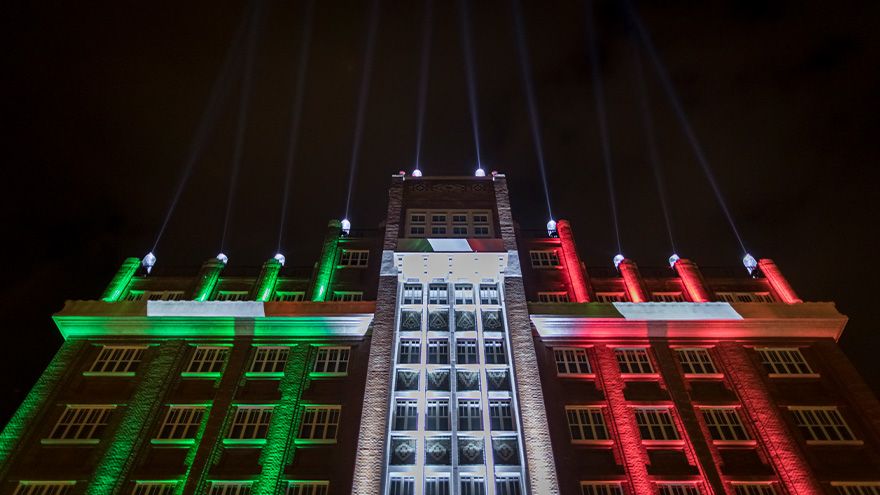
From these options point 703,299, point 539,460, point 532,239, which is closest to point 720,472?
point 539,460

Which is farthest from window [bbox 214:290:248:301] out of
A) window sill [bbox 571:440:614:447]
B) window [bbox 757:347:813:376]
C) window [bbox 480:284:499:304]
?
window [bbox 757:347:813:376]

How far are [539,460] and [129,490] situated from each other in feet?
69.2

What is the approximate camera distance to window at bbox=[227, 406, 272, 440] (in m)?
34.1

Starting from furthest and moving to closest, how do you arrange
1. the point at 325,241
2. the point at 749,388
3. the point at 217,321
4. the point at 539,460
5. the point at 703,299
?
the point at 325,241 < the point at 703,299 < the point at 217,321 < the point at 749,388 < the point at 539,460

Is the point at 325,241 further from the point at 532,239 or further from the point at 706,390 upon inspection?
the point at 706,390

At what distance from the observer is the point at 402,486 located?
30422mm

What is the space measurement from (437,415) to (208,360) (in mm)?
15565

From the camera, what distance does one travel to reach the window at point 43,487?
31438 mm

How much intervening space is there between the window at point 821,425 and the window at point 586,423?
1108 cm

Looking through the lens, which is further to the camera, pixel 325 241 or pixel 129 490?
pixel 325 241

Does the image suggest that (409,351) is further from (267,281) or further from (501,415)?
(267,281)

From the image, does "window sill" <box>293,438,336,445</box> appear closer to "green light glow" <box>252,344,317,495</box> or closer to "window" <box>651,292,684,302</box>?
"green light glow" <box>252,344,317,495</box>

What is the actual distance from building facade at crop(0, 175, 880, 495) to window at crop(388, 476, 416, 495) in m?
0.08

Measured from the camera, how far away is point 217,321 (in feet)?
130
